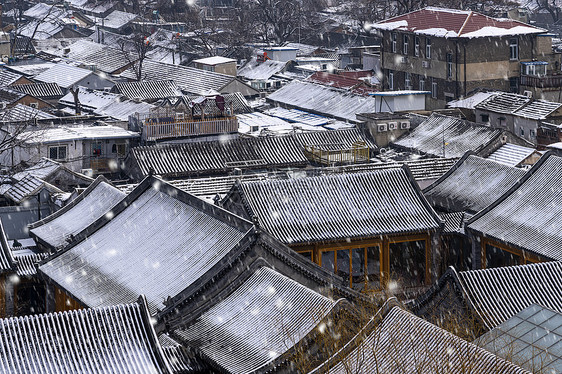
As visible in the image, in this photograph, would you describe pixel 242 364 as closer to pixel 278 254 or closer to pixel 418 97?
pixel 278 254

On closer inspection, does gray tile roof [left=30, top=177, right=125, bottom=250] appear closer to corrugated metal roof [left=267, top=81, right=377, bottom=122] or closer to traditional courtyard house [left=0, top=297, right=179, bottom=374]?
traditional courtyard house [left=0, top=297, right=179, bottom=374]

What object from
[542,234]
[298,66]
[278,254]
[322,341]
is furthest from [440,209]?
[298,66]

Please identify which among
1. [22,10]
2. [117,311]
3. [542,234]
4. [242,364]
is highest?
[117,311]

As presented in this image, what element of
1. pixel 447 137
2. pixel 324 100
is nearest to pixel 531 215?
pixel 447 137

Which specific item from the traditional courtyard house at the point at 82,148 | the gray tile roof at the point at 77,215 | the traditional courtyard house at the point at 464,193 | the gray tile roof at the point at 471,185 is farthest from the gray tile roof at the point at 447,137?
the gray tile roof at the point at 77,215

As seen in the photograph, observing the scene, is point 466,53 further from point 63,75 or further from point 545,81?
point 63,75

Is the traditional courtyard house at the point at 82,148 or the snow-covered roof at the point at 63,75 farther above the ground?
the traditional courtyard house at the point at 82,148

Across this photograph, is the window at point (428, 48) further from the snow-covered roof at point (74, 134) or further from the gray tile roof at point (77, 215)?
the gray tile roof at point (77, 215)
